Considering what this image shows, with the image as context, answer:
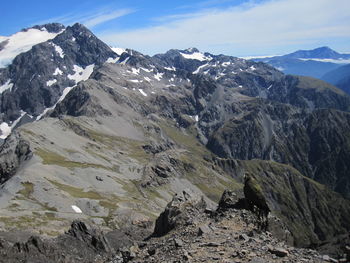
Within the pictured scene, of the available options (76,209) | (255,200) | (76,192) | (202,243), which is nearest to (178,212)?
(255,200)

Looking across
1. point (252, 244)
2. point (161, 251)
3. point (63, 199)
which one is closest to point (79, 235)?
point (161, 251)

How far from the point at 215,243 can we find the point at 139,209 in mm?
131185

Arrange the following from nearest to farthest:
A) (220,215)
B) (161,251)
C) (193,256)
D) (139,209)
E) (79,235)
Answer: (193,256) → (161,251) → (220,215) → (79,235) → (139,209)

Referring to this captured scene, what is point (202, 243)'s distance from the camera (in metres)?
35.6

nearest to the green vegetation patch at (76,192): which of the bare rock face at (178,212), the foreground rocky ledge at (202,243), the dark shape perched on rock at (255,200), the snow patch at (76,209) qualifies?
the snow patch at (76,209)

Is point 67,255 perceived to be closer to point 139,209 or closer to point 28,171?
point 139,209

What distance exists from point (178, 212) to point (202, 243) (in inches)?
686

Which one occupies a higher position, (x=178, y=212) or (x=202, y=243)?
(x=202, y=243)

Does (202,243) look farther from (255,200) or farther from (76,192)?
(76,192)

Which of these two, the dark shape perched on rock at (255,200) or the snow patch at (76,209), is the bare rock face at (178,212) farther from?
the snow patch at (76,209)

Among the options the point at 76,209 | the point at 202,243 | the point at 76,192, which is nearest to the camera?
the point at 202,243

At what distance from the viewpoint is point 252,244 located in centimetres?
3359

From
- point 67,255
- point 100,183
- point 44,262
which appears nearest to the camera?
point 44,262

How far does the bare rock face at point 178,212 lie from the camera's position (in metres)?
48.7
